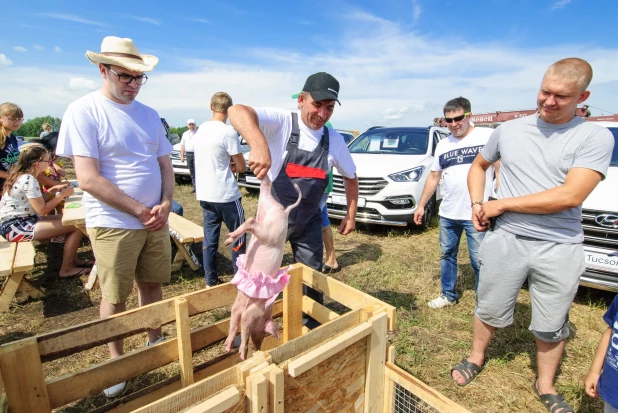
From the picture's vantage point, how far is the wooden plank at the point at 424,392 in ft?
5.25

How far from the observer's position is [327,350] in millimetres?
1606

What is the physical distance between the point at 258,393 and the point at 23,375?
1.26 m

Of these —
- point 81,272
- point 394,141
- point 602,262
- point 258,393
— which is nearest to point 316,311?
point 258,393

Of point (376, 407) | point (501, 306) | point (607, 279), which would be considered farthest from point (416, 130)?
point (376, 407)

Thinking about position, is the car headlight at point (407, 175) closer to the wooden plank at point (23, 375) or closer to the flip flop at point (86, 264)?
the flip flop at point (86, 264)

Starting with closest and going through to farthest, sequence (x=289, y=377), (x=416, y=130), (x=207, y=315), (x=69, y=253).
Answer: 1. (x=289, y=377)
2. (x=207, y=315)
3. (x=69, y=253)
4. (x=416, y=130)

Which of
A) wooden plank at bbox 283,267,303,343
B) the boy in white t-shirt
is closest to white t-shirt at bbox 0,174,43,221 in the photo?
the boy in white t-shirt

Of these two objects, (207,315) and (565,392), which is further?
(207,315)

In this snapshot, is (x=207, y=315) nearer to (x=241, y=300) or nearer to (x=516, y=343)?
(x=241, y=300)

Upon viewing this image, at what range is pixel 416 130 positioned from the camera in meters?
7.12

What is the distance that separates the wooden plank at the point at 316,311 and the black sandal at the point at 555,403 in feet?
5.42

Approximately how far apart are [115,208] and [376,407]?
6.95 ft

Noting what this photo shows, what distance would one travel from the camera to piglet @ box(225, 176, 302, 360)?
73.4 inches

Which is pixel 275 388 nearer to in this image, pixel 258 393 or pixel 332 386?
pixel 258 393
